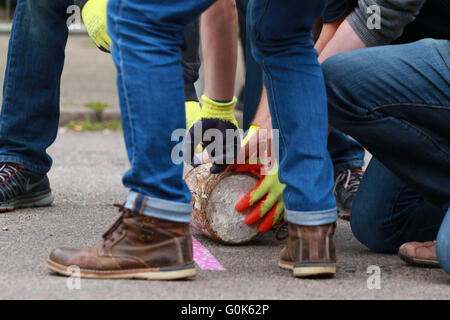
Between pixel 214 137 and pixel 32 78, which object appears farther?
pixel 32 78

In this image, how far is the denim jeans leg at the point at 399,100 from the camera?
2135mm

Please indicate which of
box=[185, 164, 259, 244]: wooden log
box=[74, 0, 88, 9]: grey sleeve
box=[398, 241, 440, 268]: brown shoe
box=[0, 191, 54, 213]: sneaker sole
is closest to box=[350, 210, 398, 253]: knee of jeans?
box=[398, 241, 440, 268]: brown shoe

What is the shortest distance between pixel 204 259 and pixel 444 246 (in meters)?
0.71

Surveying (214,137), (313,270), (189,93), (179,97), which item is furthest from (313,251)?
(189,93)

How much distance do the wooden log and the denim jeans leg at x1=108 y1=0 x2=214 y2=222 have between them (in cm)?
68

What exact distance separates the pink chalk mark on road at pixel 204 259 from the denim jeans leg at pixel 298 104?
1.03 feet

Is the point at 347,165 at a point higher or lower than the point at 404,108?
lower

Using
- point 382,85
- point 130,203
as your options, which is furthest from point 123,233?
point 382,85

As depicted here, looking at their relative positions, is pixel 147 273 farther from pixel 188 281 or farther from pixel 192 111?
pixel 192 111

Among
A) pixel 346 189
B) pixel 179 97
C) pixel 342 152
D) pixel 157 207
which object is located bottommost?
pixel 346 189

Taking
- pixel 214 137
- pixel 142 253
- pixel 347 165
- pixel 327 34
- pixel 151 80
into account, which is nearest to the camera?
pixel 151 80

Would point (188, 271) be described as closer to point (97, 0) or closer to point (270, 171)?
point (270, 171)

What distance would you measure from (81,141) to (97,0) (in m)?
2.47

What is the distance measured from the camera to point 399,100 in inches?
84.2
